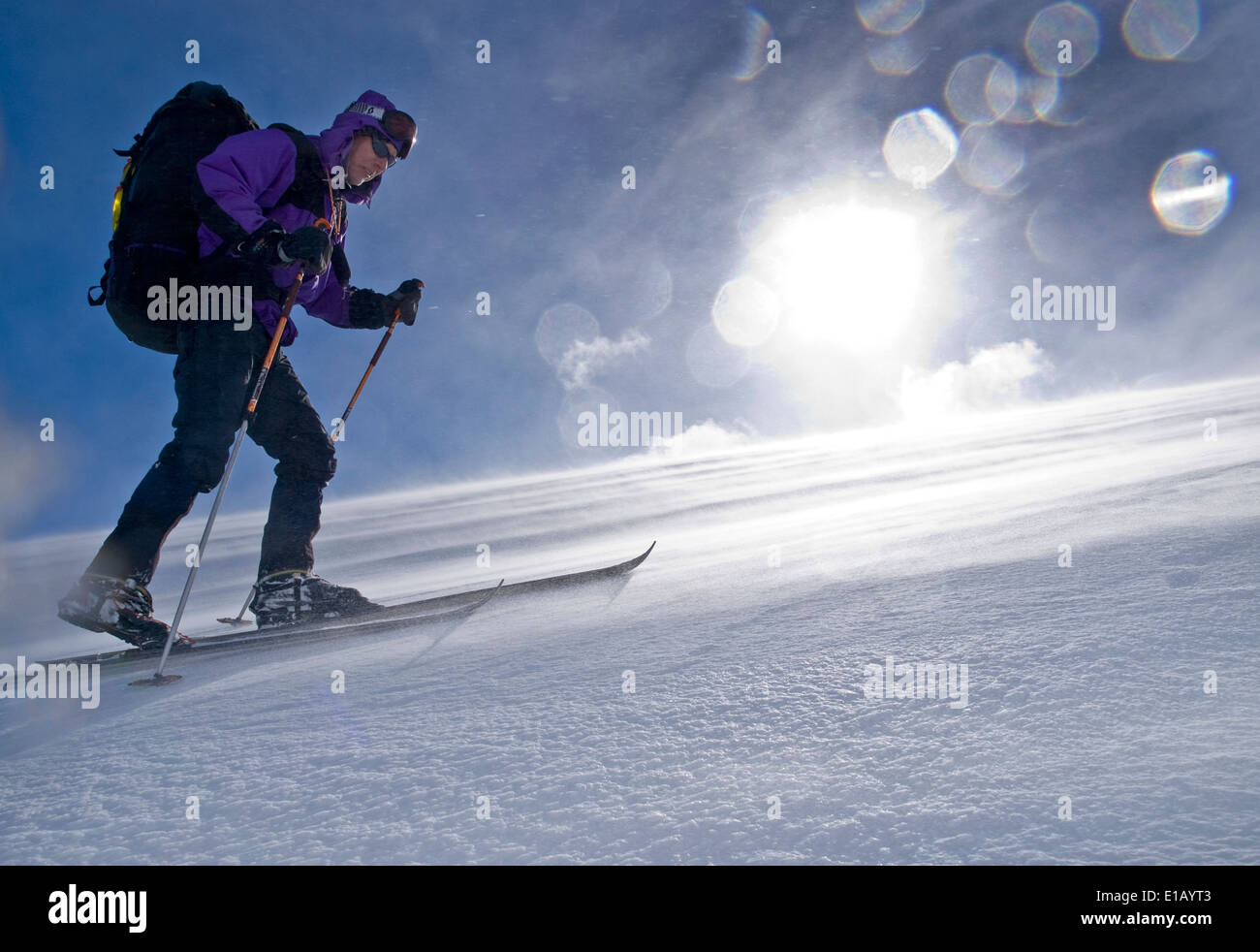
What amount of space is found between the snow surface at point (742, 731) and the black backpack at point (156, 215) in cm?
172

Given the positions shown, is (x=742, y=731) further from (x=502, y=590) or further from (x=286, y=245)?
(x=286, y=245)

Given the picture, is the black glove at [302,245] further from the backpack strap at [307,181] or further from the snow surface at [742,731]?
the snow surface at [742,731]

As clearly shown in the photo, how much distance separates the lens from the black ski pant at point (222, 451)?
2.72 m

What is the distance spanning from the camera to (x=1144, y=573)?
176 cm

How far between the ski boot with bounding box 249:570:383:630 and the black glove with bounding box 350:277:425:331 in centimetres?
171

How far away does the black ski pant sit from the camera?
8.94 feet

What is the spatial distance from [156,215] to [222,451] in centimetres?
112

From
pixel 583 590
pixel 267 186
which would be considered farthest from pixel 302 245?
pixel 583 590

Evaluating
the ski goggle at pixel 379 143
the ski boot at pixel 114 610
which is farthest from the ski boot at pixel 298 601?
the ski goggle at pixel 379 143

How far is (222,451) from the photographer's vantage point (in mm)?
2895

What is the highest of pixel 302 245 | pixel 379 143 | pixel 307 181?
pixel 379 143

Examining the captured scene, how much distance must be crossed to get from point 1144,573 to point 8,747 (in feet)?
10.5
